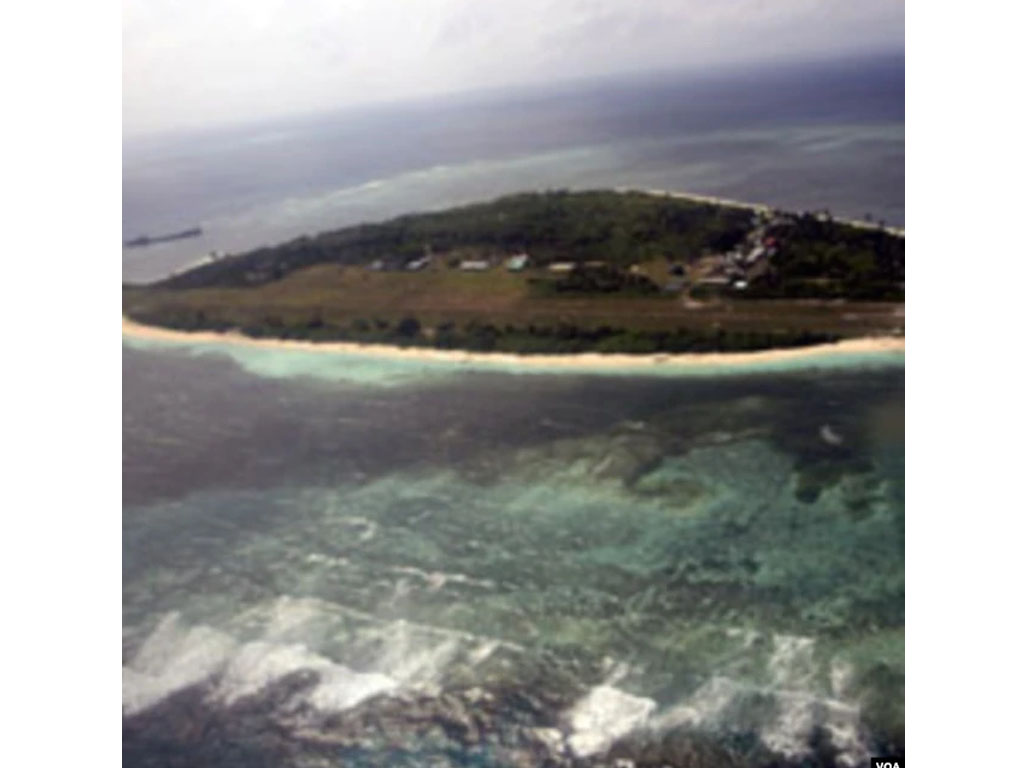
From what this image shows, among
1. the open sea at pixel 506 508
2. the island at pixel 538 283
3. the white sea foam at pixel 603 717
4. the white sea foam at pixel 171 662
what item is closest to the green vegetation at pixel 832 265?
the island at pixel 538 283

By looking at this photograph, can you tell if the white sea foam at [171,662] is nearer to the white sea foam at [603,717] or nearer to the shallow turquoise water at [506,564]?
the shallow turquoise water at [506,564]

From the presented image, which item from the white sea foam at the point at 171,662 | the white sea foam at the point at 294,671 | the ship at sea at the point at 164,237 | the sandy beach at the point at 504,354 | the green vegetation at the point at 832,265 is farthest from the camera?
the sandy beach at the point at 504,354

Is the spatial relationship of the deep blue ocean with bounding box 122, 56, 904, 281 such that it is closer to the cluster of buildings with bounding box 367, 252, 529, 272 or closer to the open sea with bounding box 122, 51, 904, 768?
the open sea with bounding box 122, 51, 904, 768

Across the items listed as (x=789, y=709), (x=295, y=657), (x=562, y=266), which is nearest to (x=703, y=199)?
(x=562, y=266)

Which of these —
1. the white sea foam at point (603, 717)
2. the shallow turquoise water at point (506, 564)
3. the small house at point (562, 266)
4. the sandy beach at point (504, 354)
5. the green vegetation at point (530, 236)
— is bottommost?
the white sea foam at point (603, 717)

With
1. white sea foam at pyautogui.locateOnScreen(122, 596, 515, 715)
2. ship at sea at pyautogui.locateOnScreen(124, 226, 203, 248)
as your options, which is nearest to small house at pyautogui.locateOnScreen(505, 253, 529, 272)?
ship at sea at pyautogui.locateOnScreen(124, 226, 203, 248)

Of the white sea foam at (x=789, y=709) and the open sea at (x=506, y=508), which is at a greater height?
the open sea at (x=506, y=508)

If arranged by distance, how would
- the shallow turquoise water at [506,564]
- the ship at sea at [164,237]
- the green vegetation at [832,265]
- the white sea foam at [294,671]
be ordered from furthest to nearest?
the green vegetation at [832,265]
the ship at sea at [164,237]
the white sea foam at [294,671]
the shallow turquoise water at [506,564]

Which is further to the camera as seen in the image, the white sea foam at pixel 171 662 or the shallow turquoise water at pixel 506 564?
the white sea foam at pixel 171 662
